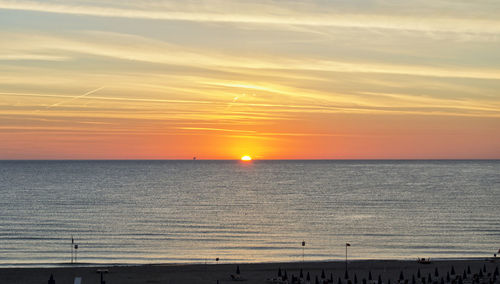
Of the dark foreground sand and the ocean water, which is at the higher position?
the ocean water

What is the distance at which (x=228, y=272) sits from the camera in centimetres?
5806

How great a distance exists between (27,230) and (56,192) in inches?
3421

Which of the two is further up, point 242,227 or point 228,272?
point 242,227

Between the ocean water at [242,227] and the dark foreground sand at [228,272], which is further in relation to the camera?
the ocean water at [242,227]

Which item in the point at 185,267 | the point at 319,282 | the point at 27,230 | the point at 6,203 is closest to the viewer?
the point at 319,282

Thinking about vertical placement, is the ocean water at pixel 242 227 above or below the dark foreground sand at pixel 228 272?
above

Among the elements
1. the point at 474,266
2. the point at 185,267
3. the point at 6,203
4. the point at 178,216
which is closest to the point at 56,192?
the point at 6,203

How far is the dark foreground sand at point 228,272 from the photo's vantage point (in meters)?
53.8

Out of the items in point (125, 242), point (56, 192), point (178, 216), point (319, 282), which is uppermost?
point (56, 192)

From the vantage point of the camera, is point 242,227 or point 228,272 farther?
point 242,227

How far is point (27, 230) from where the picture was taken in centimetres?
9400

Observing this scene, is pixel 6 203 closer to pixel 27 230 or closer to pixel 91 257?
pixel 27 230

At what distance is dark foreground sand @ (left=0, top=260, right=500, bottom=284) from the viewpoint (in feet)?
177

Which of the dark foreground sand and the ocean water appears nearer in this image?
the dark foreground sand
